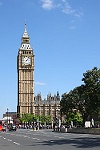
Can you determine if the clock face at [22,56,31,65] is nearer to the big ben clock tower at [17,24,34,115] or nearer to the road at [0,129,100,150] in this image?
the big ben clock tower at [17,24,34,115]

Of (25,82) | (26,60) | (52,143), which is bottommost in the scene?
(52,143)

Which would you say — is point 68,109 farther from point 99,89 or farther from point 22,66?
point 22,66

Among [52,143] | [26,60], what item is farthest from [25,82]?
[52,143]

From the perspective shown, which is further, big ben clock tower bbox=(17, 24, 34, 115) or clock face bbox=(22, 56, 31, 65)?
clock face bbox=(22, 56, 31, 65)

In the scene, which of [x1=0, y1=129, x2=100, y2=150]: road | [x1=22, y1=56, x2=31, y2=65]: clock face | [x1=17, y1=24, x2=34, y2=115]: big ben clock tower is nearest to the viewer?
[x1=0, y1=129, x2=100, y2=150]: road

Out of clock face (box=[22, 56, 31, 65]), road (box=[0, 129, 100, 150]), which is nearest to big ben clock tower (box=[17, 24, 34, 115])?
clock face (box=[22, 56, 31, 65])

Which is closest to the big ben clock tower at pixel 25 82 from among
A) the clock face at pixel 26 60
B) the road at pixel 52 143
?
the clock face at pixel 26 60

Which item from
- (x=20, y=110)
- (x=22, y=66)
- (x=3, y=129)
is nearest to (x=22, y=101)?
(x=20, y=110)

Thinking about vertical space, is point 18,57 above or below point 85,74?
above

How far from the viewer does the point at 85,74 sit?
195 feet

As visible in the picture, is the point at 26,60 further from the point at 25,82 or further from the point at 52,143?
the point at 52,143

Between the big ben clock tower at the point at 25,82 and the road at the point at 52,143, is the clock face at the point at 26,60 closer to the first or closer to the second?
the big ben clock tower at the point at 25,82

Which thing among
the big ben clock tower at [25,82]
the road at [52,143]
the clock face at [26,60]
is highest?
the clock face at [26,60]

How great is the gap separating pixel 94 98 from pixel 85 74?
224 inches
